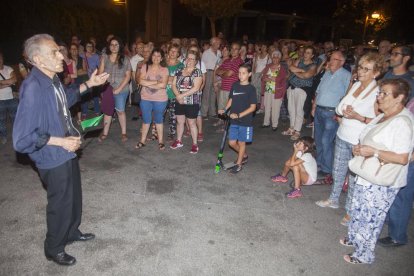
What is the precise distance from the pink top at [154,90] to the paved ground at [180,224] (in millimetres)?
1182

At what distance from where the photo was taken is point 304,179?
16.7 ft

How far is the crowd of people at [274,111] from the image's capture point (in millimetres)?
2900

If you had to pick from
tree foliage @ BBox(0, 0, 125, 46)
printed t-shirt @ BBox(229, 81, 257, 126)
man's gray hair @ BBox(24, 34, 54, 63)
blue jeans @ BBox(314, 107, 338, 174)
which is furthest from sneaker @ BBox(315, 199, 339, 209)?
tree foliage @ BBox(0, 0, 125, 46)

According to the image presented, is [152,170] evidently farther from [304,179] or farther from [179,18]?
[179,18]

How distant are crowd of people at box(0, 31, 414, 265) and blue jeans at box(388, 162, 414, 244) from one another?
0.4 inches

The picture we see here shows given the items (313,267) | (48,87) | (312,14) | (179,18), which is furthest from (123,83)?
(312,14)

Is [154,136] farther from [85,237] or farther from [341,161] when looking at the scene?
[341,161]

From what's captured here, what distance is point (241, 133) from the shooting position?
5.43 metres

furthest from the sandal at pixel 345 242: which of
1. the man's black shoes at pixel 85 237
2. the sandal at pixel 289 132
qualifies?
the sandal at pixel 289 132

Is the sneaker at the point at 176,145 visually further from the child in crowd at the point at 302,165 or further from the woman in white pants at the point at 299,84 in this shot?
the woman in white pants at the point at 299,84

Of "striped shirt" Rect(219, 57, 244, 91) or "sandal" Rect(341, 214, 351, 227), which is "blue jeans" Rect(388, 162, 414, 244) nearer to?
"sandal" Rect(341, 214, 351, 227)

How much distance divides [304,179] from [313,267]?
1892 mm

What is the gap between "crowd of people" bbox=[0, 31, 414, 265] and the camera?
290 cm

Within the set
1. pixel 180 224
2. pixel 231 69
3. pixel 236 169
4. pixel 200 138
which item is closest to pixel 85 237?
pixel 180 224
